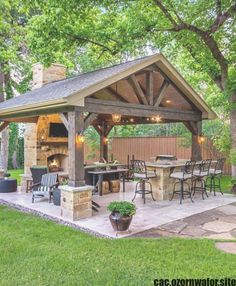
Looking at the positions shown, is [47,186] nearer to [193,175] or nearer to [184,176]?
[184,176]

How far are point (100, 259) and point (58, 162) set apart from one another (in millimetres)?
7679

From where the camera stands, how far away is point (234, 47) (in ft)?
37.4

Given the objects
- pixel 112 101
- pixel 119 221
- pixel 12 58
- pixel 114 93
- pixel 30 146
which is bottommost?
pixel 119 221

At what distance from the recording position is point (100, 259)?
4719 mm

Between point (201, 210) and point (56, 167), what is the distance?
20.1ft

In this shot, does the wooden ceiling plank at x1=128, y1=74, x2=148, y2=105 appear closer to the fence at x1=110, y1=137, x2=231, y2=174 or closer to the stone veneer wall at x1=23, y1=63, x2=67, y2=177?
the stone veneer wall at x1=23, y1=63, x2=67, y2=177

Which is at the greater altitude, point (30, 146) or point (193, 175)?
point (30, 146)

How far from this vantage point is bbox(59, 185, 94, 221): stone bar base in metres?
6.95

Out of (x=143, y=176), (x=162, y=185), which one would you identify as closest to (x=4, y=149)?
(x=143, y=176)

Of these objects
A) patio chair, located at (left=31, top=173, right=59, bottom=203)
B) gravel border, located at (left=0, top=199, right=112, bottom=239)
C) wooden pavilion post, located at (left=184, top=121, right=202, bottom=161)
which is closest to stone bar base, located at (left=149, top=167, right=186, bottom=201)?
wooden pavilion post, located at (left=184, top=121, right=202, bottom=161)

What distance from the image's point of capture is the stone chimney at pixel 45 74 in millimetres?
11758

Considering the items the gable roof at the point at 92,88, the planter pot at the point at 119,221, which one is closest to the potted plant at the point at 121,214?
the planter pot at the point at 119,221

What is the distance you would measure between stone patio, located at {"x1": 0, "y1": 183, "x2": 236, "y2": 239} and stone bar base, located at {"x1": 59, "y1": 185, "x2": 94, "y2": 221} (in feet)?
0.56

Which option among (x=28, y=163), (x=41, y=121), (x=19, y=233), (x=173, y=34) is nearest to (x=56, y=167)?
(x=28, y=163)
